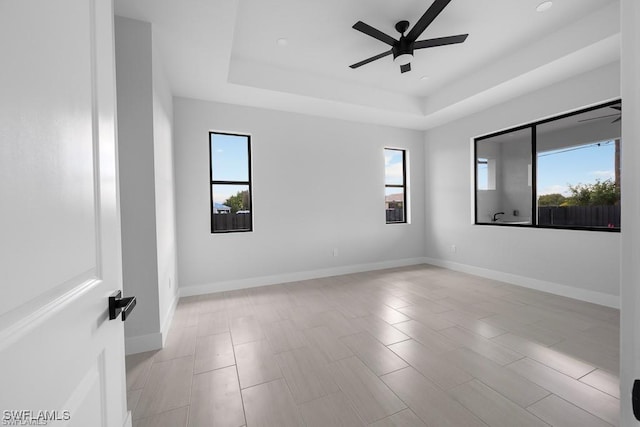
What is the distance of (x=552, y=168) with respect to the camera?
3.71m

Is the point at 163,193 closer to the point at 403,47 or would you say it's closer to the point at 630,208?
the point at 403,47

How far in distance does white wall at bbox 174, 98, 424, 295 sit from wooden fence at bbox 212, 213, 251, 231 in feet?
0.46

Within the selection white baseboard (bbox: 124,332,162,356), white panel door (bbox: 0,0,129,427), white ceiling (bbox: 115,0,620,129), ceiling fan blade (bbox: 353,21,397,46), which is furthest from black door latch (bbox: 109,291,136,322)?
ceiling fan blade (bbox: 353,21,397,46)

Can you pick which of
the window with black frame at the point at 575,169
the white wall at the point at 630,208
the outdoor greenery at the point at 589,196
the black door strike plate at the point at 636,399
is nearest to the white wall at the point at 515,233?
the window with black frame at the point at 575,169

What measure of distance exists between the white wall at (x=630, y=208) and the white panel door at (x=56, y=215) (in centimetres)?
135

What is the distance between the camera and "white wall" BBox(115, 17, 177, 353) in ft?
6.93

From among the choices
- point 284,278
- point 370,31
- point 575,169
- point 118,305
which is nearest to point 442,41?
point 370,31

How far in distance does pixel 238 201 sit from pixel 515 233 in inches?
165

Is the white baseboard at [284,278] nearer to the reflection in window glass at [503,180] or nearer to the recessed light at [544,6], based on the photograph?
the reflection in window glass at [503,180]

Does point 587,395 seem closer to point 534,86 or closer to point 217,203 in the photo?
point 534,86

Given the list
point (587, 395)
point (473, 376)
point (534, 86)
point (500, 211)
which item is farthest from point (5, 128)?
point (500, 211)

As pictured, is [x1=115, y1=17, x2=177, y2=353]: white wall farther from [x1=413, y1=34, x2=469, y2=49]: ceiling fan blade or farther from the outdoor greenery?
the outdoor greenery

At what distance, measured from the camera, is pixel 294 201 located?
4.21 meters

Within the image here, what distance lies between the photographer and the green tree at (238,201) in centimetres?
393
